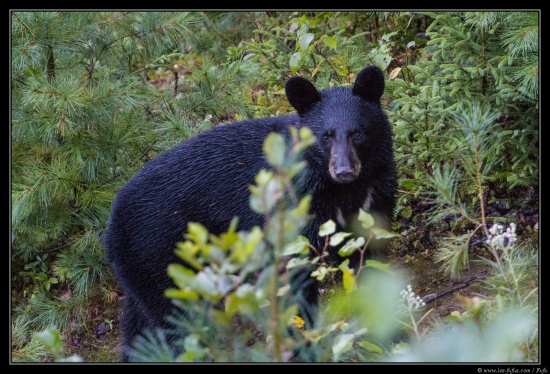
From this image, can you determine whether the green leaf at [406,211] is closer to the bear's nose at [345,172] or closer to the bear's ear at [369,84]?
the bear's ear at [369,84]

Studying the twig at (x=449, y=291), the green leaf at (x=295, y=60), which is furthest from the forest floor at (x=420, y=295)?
the green leaf at (x=295, y=60)

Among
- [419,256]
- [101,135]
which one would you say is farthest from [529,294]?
[101,135]

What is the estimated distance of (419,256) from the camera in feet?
19.1

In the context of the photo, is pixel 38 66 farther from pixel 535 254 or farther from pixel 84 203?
pixel 535 254

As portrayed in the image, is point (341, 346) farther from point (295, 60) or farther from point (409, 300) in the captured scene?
point (295, 60)

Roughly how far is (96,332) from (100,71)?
2.28m

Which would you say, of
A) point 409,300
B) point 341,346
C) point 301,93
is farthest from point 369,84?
point 341,346

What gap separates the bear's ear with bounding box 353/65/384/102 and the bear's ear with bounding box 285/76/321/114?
A: 27cm

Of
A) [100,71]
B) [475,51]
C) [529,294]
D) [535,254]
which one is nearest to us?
[529,294]

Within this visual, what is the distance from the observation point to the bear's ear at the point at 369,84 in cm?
455

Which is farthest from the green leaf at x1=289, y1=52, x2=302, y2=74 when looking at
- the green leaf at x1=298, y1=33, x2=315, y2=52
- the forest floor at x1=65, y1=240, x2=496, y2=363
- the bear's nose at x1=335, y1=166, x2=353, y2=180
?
the forest floor at x1=65, y1=240, x2=496, y2=363

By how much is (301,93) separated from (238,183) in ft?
2.39

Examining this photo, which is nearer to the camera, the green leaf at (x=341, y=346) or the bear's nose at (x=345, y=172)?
the green leaf at (x=341, y=346)

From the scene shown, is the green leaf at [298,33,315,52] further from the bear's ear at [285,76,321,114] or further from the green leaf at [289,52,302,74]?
the bear's ear at [285,76,321,114]
